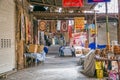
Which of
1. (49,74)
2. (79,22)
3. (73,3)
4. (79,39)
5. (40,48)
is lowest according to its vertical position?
(49,74)

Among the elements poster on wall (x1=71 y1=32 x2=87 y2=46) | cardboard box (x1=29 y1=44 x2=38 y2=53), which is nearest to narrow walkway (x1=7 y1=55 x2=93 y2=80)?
cardboard box (x1=29 y1=44 x2=38 y2=53)

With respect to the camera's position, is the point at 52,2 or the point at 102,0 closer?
the point at 102,0

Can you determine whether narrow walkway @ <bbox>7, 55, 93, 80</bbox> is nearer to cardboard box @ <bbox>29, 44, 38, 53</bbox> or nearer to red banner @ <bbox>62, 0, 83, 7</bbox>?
cardboard box @ <bbox>29, 44, 38, 53</bbox>

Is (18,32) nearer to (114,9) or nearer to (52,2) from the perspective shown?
(52,2)

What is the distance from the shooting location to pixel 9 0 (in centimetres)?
1334

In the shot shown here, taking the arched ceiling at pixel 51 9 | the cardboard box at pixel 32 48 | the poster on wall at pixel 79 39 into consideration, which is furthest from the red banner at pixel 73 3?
the poster on wall at pixel 79 39

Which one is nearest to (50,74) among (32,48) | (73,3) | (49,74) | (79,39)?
(49,74)

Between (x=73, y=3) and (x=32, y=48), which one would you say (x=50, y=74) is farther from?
(x=32, y=48)

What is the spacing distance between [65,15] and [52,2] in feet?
5.33

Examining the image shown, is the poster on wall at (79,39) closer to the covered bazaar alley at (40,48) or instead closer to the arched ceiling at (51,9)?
the covered bazaar alley at (40,48)

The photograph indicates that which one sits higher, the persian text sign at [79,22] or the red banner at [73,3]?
the red banner at [73,3]

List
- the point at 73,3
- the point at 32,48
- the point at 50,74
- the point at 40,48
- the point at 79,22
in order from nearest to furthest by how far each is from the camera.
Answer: the point at 50,74, the point at 73,3, the point at 32,48, the point at 40,48, the point at 79,22

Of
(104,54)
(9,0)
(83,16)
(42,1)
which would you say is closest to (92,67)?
(104,54)

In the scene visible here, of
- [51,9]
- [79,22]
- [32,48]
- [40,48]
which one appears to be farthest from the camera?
[51,9]
